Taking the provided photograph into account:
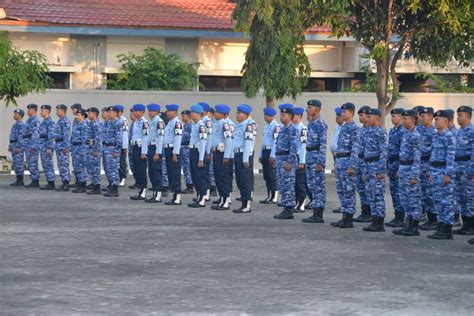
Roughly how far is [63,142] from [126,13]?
13.4 meters

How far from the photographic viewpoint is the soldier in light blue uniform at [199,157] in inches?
805

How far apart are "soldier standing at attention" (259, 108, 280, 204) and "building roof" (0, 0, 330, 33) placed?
49.6 ft

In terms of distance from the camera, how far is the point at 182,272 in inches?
488

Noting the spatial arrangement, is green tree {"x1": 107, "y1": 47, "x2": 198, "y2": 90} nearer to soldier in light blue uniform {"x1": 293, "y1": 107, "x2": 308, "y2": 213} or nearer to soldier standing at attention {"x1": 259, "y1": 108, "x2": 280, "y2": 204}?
soldier standing at attention {"x1": 259, "y1": 108, "x2": 280, "y2": 204}

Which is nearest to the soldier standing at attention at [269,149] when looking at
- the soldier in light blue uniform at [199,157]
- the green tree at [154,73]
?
the soldier in light blue uniform at [199,157]

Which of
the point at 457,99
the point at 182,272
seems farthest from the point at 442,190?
the point at 457,99

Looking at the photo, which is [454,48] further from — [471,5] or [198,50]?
[198,50]

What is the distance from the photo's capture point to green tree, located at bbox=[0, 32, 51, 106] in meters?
28.3

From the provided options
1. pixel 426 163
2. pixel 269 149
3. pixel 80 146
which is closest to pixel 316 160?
pixel 426 163

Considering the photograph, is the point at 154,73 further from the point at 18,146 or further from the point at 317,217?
the point at 317,217

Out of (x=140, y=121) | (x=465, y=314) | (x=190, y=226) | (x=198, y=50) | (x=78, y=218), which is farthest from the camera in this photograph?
(x=198, y=50)

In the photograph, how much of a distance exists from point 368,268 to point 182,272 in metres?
2.10

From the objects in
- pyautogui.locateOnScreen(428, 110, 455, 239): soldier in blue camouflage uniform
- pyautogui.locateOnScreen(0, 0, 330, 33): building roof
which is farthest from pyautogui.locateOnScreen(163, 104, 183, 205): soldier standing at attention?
pyautogui.locateOnScreen(0, 0, 330, 33): building roof

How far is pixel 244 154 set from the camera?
1994 cm
